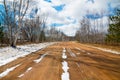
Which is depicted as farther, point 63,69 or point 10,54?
point 10,54

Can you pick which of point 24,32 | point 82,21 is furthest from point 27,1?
point 82,21

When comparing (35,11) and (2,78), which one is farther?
(35,11)

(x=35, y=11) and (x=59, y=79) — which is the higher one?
(x=35, y=11)

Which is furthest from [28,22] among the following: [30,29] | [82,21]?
[82,21]

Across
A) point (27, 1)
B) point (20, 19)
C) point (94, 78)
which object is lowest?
point (94, 78)

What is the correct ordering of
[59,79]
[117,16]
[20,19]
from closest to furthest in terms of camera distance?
[59,79] → [20,19] → [117,16]

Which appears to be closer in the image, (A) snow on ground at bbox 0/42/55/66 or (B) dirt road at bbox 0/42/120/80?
(B) dirt road at bbox 0/42/120/80

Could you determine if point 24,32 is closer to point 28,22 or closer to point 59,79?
point 28,22

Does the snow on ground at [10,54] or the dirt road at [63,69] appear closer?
the dirt road at [63,69]

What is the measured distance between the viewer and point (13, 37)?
113ft

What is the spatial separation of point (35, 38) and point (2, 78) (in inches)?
3038

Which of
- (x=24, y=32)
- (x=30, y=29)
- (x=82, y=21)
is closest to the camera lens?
(x=30, y=29)

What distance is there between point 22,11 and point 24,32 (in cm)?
5581

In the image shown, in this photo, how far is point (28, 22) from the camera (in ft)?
278
